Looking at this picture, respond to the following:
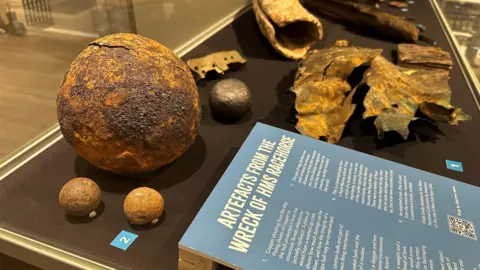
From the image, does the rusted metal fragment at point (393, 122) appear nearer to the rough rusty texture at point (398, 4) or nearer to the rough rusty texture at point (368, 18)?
the rough rusty texture at point (368, 18)

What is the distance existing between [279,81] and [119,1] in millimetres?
798

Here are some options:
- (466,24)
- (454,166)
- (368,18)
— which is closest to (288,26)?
(368,18)

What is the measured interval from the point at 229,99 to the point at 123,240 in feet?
2.19

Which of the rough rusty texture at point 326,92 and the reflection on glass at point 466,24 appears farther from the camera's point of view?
the reflection on glass at point 466,24

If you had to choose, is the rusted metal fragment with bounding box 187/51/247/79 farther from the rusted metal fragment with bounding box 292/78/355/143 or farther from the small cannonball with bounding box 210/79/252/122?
the rusted metal fragment with bounding box 292/78/355/143

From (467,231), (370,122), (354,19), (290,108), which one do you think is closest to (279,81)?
(290,108)

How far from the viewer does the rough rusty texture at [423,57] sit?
2086 millimetres

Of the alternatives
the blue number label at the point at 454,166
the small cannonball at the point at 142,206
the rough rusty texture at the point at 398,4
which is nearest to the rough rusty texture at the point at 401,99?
the blue number label at the point at 454,166

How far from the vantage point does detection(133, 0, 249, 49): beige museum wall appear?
81.6 inches

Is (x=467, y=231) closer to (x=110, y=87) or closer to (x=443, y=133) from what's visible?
(x=443, y=133)

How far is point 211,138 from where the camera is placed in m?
1.63

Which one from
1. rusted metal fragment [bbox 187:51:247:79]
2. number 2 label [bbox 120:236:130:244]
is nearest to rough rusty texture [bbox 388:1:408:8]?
rusted metal fragment [bbox 187:51:247:79]

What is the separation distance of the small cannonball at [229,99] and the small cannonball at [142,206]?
0.54 meters

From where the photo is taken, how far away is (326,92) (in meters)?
1.72
